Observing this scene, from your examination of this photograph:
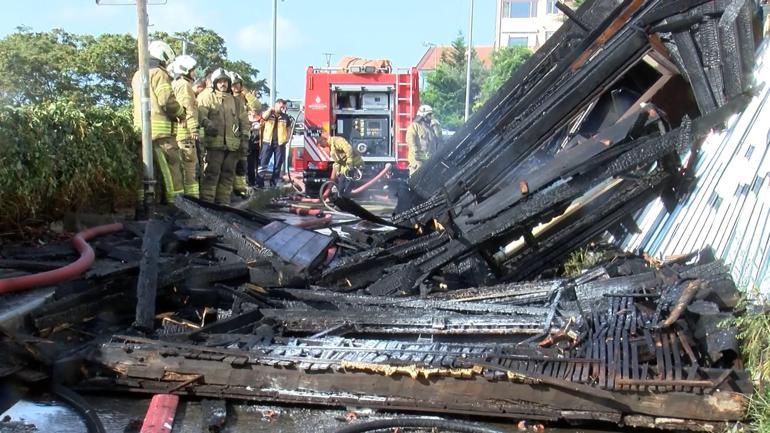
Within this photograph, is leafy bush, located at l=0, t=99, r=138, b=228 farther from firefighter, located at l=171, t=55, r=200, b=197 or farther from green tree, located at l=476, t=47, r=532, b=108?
green tree, located at l=476, t=47, r=532, b=108

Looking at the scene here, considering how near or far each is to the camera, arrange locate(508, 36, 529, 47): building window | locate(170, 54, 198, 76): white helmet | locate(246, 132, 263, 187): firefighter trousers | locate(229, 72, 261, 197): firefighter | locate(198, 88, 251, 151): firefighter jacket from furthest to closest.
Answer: locate(508, 36, 529, 47): building window → locate(246, 132, 263, 187): firefighter trousers → locate(229, 72, 261, 197): firefighter → locate(198, 88, 251, 151): firefighter jacket → locate(170, 54, 198, 76): white helmet

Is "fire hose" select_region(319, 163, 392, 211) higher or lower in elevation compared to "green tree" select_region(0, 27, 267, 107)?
lower

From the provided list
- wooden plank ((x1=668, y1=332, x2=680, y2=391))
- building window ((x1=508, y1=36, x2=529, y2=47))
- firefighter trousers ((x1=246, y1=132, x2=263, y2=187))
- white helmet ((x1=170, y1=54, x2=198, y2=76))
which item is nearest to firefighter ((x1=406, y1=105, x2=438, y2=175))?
firefighter trousers ((x1=246, y1=132, x2=263, y2=187))

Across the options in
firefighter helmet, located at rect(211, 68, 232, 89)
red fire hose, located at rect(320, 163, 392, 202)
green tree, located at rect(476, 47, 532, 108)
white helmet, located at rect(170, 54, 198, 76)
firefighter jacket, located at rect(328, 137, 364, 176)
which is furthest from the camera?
green tree, located at rect(476, 47, 532, 108)

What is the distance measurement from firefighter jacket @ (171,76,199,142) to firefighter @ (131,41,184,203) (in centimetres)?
33

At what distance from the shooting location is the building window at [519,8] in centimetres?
7231

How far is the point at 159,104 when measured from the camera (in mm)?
8680

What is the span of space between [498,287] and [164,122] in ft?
16.8

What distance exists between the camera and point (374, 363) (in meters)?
3.67

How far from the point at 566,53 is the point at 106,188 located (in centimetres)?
496

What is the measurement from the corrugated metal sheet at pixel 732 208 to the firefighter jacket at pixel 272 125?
10.0 m

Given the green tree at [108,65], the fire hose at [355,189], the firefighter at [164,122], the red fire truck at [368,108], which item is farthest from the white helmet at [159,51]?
the green tree at [108,65]

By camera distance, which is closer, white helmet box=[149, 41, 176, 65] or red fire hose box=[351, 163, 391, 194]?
white helmet box=[149, 41, 176, 65]

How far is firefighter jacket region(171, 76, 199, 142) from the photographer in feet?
30.6
